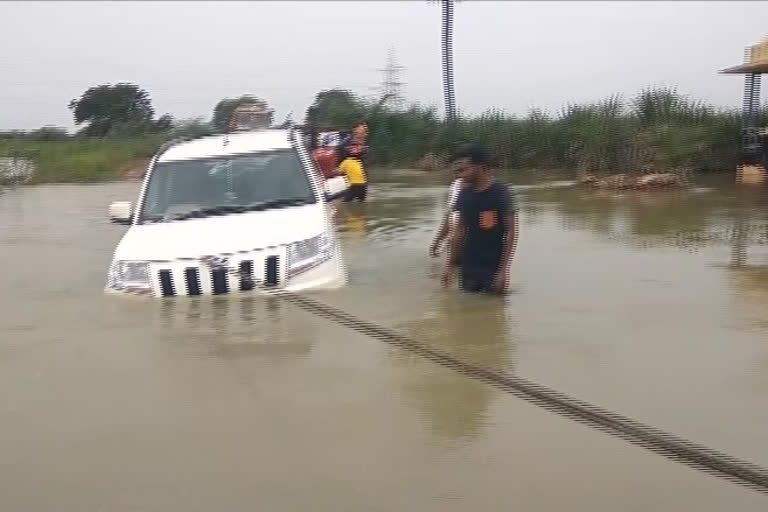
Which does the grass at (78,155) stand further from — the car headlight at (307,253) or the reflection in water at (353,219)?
the car headlight at (307,253)

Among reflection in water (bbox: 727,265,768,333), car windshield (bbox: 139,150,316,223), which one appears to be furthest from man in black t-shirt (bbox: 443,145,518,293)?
reflection in water (bbox: 727,265,768,333)

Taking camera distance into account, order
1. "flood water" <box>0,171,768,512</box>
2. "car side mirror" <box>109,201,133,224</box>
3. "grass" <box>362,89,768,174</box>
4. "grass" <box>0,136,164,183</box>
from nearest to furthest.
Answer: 1. "flood water" <box>0,171,768,512</box>
2. "car side mirror" <box>109,201,133,224</box>
3. "grass" <box>362,89,768,174</box>
4. "grass" <box>0,136,164,183</box>

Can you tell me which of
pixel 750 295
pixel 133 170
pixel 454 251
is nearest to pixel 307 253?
pixel 454 251

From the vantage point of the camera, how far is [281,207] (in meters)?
7.31

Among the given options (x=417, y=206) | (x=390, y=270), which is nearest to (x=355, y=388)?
(x=390, y=270)

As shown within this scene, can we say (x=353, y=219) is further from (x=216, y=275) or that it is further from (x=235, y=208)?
(x=216, y=275)

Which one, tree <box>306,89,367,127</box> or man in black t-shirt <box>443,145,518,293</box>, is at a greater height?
tree <box>306,89,367,127</box>

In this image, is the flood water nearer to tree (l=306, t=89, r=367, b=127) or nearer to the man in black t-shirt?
the man in black t-shirt

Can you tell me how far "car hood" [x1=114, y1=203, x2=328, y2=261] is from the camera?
6.63 meters

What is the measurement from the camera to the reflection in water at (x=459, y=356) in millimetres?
4273

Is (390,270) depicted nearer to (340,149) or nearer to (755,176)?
(340,149)

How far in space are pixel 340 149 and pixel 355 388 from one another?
1065cm

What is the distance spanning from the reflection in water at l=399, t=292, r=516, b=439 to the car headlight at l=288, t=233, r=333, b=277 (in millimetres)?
951

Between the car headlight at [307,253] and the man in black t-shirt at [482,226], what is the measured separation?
104 cm
